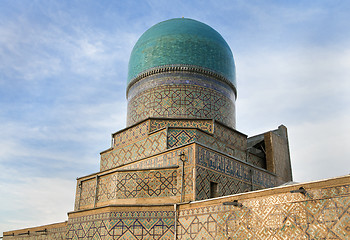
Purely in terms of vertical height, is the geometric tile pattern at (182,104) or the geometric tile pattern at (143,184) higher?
the geometric tile pattern at (182,104)

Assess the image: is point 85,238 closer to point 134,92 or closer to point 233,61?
point 134,92

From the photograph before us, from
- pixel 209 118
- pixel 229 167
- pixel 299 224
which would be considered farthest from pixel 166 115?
pixel 299 224

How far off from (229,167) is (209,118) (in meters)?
2.06

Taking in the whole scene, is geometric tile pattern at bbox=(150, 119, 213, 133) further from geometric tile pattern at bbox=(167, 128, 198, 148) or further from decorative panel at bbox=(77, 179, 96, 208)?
decorative panel at bbox=(77, 179, 96, 208)

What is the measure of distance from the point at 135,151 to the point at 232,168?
2.67 m

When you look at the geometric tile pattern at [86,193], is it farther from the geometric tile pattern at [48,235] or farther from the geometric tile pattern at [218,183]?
the geometric tile pattern at [218,183]

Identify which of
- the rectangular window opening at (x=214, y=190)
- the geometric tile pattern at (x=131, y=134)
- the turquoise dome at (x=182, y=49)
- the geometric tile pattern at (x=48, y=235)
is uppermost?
the turquoise dome at (x=182, y=49)

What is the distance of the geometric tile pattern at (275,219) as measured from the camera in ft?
13.9

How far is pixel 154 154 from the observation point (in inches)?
297

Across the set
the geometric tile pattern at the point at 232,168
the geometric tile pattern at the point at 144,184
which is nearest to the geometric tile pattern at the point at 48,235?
the geometric tile pattern at the point at 144,184

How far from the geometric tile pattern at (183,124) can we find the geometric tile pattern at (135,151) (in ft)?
1.19

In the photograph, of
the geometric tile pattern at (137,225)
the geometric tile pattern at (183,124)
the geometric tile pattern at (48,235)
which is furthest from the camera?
the geometric tile pattern at (48,235)

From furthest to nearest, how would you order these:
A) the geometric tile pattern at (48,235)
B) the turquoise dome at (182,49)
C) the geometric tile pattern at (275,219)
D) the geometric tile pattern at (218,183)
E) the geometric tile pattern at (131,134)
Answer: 1. the turquoise dome at (182,49)
2. the geometric tile pattern at (48,235)
3. the geometric tile pattern at (131,134)
4. the geometric tile pattern at (218,183)
5. the geometric tile pattern at (275,219)

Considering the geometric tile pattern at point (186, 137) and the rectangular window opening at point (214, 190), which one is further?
the geometric tile pattern at point (186, 137)
